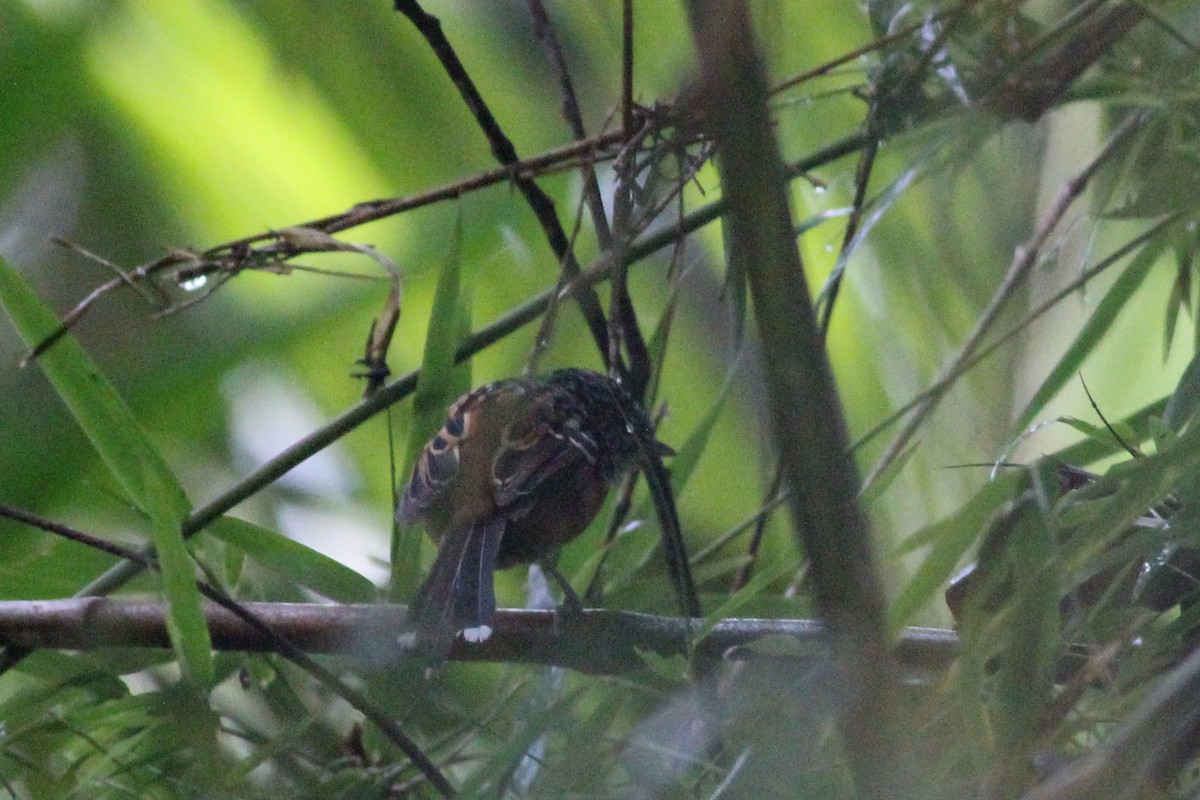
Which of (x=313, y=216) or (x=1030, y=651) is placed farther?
(x=313, y=216)

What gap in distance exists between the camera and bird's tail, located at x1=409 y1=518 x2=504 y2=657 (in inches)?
44.3

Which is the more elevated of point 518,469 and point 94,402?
point 94,402

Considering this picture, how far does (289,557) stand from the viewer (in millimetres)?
1235

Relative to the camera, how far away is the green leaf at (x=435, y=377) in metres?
1.22

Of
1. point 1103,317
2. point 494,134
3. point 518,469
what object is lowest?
point 518,469

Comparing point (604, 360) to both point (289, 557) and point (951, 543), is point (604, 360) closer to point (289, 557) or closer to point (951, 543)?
point (289, 557)

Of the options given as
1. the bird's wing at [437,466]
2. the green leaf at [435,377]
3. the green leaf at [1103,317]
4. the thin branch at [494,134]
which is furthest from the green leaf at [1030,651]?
the bird's wing at [437,466]

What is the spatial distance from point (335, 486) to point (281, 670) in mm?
765

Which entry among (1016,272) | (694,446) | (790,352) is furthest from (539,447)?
(790,352)

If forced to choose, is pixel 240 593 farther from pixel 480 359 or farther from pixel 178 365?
pixel 480 359

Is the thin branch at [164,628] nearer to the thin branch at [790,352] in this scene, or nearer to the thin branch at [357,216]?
the thin branch at [357,216]

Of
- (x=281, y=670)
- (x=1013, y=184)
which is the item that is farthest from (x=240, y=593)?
(x=1013, y=184)

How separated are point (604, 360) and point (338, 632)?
493 millimetres

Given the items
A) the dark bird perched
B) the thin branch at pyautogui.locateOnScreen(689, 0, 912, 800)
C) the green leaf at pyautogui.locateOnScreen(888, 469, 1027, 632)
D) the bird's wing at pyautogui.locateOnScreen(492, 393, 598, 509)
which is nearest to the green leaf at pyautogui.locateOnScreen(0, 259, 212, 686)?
the dark bird perched
